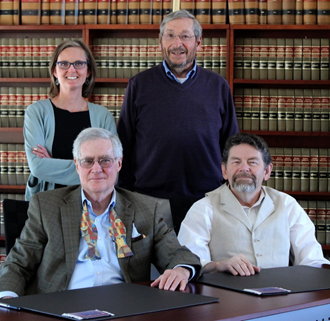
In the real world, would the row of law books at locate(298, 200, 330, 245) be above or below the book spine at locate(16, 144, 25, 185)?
below

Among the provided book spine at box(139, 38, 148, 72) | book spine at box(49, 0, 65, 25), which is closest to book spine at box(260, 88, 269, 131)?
book spine at box(139, 38, 148, 72)

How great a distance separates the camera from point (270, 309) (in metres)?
1.59

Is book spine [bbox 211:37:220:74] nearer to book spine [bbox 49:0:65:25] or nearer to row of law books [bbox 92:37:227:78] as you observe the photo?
row of law books [bbox 92:37:227:78]

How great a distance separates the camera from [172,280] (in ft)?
6.17

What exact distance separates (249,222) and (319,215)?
2.23 m

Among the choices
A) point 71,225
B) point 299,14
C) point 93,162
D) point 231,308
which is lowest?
point 231,308

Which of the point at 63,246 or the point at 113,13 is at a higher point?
A: the point at 113,13

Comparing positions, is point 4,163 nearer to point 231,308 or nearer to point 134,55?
point 134,55

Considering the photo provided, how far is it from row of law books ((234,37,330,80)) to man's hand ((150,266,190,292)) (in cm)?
286

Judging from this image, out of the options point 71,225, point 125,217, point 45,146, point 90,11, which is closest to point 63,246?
point 71,225

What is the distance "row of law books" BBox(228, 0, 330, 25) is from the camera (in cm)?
444

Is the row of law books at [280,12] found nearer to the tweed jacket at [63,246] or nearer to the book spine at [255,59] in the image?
the book spine at [255,59]

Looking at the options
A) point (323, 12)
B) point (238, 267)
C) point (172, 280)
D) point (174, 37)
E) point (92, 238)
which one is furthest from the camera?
point (323, 12)

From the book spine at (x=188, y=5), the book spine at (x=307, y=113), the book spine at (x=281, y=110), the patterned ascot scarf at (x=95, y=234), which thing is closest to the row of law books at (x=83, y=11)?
the book spine at (x=188, y=5)
